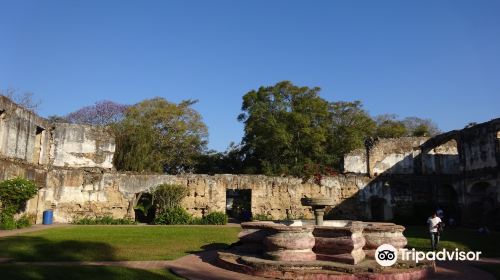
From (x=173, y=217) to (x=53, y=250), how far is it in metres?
10.7

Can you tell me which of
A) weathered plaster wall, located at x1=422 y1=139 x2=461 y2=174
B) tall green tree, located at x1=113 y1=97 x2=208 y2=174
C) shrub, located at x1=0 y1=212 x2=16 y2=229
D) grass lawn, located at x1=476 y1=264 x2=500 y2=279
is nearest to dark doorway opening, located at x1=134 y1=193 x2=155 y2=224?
shrub, located at x1=0 y1=212 x2=16 y2=229

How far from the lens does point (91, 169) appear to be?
23.4 metres

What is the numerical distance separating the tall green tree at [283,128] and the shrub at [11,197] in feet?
56.1

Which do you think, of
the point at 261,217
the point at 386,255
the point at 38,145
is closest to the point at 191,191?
the point at 261,217

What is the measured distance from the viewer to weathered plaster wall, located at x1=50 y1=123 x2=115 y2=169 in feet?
78.9

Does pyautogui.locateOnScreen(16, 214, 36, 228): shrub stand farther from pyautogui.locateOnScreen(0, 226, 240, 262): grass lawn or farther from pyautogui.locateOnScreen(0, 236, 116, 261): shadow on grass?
pyautogui.locateOnScreen(0, 236, 116, 261): shadow on grass

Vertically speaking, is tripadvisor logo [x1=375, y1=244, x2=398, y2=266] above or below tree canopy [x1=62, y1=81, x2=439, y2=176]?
below

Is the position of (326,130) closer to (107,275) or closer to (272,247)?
(272,247)

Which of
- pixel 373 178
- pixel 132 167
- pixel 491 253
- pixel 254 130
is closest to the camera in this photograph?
pixel 491 253

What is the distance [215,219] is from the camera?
21.9 meters

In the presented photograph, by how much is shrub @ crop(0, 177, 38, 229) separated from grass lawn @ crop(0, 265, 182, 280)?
9.63m

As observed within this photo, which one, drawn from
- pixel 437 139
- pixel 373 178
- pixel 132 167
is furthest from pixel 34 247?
pixel 437 139

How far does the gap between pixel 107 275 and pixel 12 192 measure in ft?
37.8

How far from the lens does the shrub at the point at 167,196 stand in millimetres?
22406
